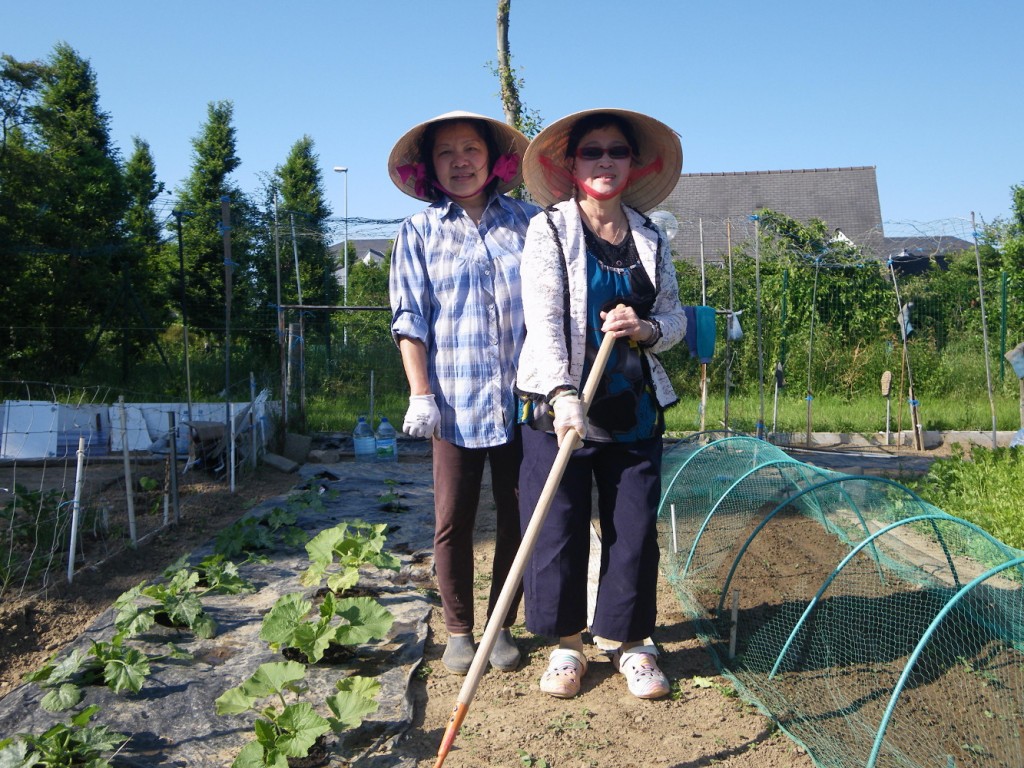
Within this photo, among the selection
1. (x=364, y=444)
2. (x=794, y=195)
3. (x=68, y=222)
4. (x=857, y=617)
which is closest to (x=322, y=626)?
(x=857, y=617)

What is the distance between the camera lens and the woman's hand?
241 centimetres

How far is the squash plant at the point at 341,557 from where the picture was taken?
10.7ft


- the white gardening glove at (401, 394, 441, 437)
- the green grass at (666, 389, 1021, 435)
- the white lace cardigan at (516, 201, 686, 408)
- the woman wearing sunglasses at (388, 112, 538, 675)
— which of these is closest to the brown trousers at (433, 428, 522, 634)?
the woman wearing sunglasses at (388, 112, 538, 675)

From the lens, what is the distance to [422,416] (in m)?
2.48

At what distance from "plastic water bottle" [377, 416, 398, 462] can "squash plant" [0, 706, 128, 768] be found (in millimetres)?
5229

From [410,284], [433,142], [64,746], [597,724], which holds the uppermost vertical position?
[433,142]

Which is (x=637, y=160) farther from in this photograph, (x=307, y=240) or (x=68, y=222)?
(x=307, y=240)

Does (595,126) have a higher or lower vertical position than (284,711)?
higher

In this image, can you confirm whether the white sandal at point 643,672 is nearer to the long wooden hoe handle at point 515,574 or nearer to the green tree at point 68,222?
the long wooden hoe handle at point 515,574

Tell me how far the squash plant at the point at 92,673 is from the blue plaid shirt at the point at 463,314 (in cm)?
110

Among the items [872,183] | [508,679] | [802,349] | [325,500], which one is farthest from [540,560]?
[872,183]

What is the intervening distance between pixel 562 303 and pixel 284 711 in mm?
1278

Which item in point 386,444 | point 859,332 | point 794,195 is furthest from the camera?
point 794,195

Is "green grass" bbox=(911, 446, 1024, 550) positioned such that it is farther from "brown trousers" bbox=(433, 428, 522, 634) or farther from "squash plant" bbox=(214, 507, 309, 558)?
"squash plant" bbox=(214, 507, 309, 558)
